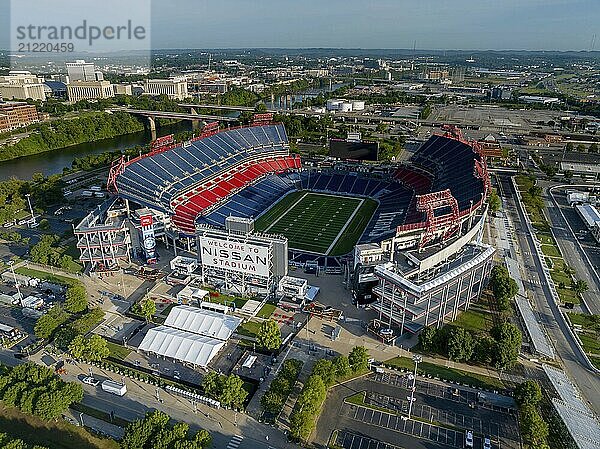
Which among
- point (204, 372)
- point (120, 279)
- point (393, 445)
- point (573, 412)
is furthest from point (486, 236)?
point (120, 279)

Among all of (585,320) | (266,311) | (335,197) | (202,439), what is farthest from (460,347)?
(335,197)

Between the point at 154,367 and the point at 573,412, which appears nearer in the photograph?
the point at 573,412

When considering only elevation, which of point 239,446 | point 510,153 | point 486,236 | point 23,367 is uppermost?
point 510,153

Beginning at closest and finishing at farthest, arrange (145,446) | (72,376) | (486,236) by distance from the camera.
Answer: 1. (145,446)
2. (72,376)
3. (486,236)

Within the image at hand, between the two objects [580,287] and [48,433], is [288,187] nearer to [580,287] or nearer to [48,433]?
[580,287]

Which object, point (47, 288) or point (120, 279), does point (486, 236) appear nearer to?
point (120, 279)

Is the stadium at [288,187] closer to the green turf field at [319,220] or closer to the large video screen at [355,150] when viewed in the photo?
the green turf field at [319,220]

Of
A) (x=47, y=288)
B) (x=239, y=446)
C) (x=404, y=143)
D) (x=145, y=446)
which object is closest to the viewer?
(x=145, y=446)
